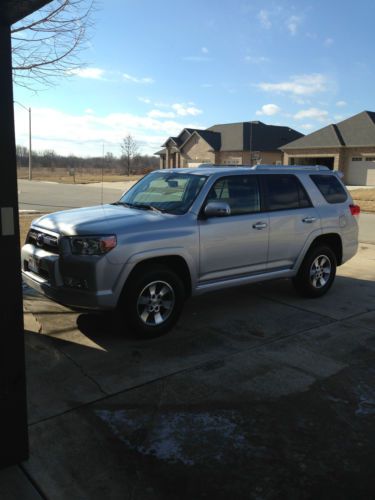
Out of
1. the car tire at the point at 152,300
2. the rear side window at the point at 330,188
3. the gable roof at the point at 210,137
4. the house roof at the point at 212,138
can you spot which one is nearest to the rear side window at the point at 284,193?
the rear side window at the point at 330,188

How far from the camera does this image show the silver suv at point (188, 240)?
15.3 ft

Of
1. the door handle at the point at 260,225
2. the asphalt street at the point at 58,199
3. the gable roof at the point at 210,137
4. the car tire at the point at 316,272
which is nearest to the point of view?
the door handle at the point at 260,225

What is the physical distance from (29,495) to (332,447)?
1.95 m

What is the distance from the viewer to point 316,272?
6766 mm

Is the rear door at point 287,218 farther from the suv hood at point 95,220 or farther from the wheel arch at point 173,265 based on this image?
the suv hood at point 95,220

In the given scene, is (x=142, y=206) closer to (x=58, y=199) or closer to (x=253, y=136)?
(x=58, y=199)

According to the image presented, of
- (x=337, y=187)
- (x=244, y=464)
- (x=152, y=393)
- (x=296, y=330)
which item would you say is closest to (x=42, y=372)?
(x=152, y=393)

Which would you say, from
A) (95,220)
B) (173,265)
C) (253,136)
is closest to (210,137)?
(253,136)

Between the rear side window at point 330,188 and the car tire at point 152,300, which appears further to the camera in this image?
the rear side window at point 330,188

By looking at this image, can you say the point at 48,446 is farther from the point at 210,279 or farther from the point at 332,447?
the point at 210,279

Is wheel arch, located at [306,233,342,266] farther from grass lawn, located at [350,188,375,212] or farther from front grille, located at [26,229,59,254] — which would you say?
grass lawn, located at [350,188,375,212]

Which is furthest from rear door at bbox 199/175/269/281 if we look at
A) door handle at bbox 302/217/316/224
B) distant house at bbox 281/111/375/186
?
distant house at bbox 281/111/375/186

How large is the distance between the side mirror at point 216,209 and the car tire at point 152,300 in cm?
78

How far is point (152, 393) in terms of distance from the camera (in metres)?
3.89
